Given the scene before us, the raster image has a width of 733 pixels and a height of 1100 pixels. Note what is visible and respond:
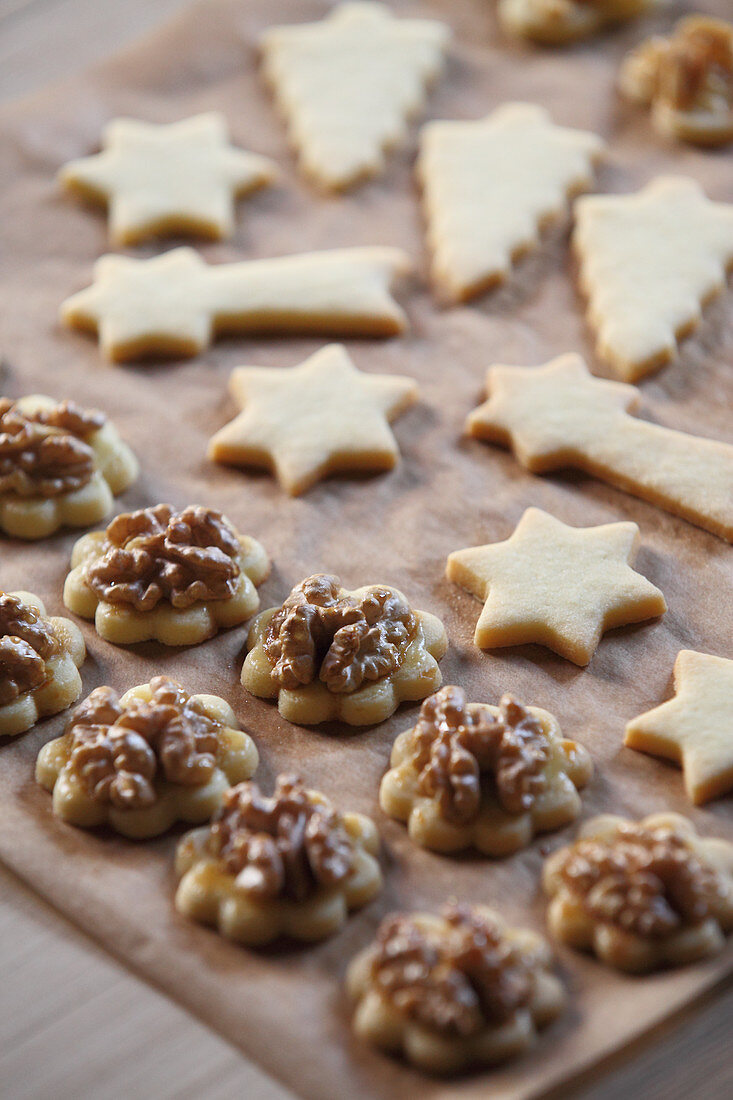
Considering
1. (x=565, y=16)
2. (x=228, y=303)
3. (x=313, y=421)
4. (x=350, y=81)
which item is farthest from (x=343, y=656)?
(x=565, y=16)

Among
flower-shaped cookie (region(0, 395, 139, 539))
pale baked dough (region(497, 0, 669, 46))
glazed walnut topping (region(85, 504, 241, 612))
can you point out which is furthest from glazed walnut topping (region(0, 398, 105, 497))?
pale baked dough (region(497, 0, 669, 46))

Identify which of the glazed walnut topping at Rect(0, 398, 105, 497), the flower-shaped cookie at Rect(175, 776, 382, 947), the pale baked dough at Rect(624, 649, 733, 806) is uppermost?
the glazed walnut topping at Rect(0, 398, 105, 497)

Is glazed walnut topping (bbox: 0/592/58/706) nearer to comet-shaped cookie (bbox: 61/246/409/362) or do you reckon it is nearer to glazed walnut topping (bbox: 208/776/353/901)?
glazed walnut topping (bbox: 208/776/353/901)

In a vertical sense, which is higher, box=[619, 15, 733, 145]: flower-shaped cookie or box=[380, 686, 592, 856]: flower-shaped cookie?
box=[619, 15, 733, 145]: flower-shaped cookie

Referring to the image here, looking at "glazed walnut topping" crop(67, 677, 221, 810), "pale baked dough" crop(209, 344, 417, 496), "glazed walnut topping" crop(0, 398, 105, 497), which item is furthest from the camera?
"pale baked dough" crop(209, 344, 417, 496)

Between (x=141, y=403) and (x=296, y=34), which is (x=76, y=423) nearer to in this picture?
(x=141, y=403)

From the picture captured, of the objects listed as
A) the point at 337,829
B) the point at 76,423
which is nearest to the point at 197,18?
the point at 76,423

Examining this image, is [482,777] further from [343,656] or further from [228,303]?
[228,303]
